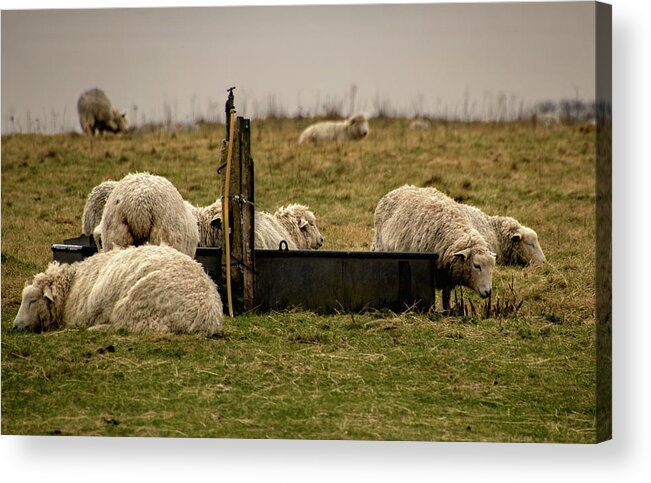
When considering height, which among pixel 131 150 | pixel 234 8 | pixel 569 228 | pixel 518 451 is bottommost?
pixel 518 451

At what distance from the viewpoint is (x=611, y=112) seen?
8617 millimetres

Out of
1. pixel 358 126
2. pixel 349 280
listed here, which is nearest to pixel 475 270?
pixel 349 280

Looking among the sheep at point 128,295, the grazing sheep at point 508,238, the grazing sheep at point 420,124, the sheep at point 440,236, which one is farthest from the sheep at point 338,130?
the sheep at point 128,295

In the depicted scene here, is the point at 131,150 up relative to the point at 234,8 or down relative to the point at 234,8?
down

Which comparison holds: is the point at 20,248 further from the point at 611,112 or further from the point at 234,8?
the point at 611,112

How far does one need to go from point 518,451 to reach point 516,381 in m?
0.89

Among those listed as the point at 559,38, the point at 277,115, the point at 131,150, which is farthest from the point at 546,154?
the point at 559,38

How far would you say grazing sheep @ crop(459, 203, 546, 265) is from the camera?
45.4 ft

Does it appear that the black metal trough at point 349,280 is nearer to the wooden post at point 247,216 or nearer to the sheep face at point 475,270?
the wooden post at point 247,216

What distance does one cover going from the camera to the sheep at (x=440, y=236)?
11.7 metres

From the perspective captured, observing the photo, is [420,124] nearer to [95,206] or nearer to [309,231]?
[309,231]

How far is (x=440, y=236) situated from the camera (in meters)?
12.0

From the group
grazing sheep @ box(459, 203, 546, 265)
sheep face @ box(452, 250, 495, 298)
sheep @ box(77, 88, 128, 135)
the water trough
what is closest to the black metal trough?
the water trough

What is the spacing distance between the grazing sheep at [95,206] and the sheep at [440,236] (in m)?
3.05
